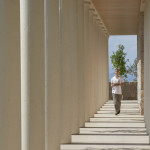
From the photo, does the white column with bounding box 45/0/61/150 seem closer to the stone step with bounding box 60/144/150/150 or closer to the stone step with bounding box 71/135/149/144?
the stone step with bounding box 60/144/150/150

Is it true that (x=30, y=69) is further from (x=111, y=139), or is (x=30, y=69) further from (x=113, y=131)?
(x=113, y=131)

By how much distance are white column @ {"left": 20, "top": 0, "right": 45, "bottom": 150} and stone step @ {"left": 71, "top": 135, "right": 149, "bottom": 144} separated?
7340mm

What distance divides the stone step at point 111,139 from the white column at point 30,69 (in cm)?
734

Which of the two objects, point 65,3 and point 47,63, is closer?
point 47,63

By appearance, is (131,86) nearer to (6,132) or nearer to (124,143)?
(124,143)

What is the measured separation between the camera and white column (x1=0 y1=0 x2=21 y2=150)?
998 centimetres

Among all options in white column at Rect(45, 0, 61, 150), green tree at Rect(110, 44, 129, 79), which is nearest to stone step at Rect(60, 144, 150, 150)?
white column at Rect(45, 0, 61, 150)

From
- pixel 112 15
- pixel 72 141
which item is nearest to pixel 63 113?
pixel 72 141

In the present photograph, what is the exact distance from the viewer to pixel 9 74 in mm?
10148

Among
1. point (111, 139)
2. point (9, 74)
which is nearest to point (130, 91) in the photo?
point (111, 139)

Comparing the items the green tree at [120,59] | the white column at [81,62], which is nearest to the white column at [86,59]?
the white column at [81,62]

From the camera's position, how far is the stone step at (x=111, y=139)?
19703 millimetres

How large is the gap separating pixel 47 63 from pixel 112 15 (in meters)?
22.7

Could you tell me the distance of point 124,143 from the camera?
19078 millimetres
